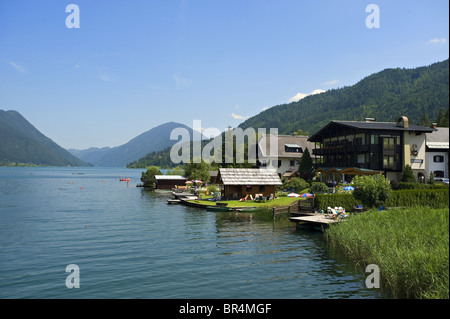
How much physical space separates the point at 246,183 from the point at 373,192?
21.5 m

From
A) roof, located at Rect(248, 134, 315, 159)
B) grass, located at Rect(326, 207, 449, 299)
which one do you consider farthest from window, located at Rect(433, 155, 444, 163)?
grass, located at Rect(326, 207, 449, 299)

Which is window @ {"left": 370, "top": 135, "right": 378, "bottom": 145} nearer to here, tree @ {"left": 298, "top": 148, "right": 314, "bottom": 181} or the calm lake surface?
tree @ {"left": 298, "top": 148, "right": 314, "bottom": 181}

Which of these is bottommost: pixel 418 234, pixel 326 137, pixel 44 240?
pixel 44 240

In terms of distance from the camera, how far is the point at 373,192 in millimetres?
38156

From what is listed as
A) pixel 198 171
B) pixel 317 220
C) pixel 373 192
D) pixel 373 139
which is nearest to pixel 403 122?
pixel 373 139

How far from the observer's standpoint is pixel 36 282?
64.8 feet

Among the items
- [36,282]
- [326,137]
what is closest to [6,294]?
[36,282]

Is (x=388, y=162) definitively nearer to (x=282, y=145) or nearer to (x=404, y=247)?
(x=282, y=145)

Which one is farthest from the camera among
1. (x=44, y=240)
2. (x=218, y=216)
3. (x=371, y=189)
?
(x=218, y=216)

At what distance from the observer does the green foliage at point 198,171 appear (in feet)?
327
